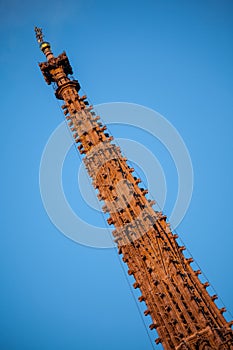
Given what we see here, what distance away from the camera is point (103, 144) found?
14406 mm

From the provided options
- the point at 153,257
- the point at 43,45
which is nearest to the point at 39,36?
the point at 43,45

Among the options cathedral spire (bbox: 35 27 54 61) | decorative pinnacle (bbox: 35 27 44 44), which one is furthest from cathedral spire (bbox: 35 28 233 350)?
decorative pinnacle (bbox: 35 27 44 44)

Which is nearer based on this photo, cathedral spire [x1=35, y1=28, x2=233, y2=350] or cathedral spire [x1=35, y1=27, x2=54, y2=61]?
cathedral spire [x1=35, y1=28, x2=233, y2=350]

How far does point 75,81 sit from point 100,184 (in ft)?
23.7

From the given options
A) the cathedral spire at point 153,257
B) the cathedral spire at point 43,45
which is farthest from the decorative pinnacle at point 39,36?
the cathedral spire at point 153,257

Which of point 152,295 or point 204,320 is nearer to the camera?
point 204,320

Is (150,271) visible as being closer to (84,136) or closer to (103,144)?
(103,144)

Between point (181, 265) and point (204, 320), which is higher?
point (181, 265)

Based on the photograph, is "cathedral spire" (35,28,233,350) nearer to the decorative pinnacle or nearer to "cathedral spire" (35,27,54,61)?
"cathedral spire" (35,27,54,61)

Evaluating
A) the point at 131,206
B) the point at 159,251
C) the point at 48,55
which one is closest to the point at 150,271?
the point at 159,251

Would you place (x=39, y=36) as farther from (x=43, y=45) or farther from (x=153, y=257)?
(x=153, y=257)

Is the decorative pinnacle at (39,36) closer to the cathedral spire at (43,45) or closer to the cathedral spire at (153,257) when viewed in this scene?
the cathedral spire at (43,45)

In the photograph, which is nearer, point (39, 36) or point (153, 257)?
point (153, 257)

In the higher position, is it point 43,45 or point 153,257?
point 43,45
